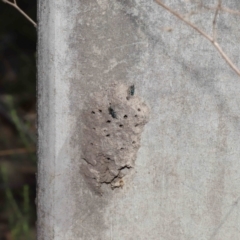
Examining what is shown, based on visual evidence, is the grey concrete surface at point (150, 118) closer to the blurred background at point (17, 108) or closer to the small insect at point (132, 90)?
the small insect at point (132, 90)

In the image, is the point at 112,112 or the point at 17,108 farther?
the point at 17,108

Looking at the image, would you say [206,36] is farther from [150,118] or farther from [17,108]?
[17,108]

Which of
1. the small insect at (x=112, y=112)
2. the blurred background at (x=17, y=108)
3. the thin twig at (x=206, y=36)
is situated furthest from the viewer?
the blurred background at (x=17, y=108)

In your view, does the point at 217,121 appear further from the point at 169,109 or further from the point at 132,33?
the point at 132,33

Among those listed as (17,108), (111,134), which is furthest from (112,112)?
(17,108)

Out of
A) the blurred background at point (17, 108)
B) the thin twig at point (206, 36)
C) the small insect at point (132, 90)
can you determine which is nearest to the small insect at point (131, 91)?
the small insect at point (132, 90)

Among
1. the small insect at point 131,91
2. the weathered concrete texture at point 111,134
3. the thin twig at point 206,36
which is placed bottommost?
the weathered concrete texture at point 111,134

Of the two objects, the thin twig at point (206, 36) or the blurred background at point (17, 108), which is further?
the blurred background at point (17, 108)
